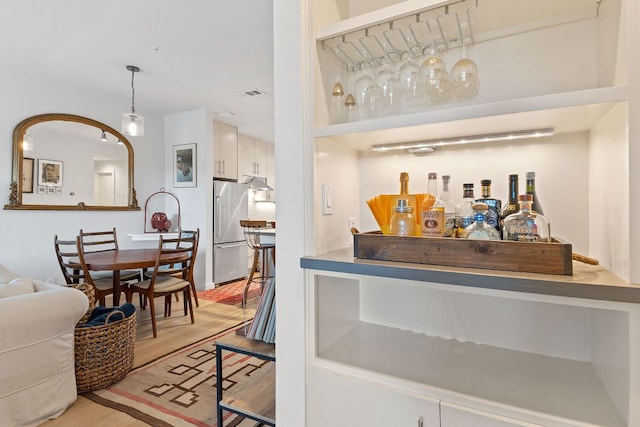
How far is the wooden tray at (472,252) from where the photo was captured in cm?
77

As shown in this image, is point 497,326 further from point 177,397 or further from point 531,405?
point 177,397

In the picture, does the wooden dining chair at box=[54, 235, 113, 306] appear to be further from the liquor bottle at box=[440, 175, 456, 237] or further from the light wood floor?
the liquor bottle at box=[440, 175, 456, 237]

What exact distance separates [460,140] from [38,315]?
7.19ft

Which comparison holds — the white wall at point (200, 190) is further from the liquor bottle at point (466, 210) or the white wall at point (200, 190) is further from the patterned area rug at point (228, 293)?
the liquor bottle at point (466, 210)

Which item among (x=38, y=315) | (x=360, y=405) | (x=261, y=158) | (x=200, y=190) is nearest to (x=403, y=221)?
(x=360, y=405)

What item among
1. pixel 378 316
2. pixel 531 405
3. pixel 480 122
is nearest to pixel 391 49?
pixel 480 122

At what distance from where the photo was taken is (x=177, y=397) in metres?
2.03

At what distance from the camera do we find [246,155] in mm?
6031

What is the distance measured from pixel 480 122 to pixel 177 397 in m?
2.24

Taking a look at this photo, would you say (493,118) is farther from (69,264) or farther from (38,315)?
(69,264)

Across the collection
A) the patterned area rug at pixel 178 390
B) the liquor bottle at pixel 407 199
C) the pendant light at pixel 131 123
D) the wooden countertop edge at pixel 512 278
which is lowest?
the patterned area rug at pixel 178 390

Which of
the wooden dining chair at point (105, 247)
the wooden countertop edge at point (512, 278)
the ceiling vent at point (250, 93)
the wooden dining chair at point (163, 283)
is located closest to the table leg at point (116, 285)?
the wooden dining chair at point (163, 283)

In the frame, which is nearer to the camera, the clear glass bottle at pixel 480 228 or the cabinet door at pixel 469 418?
the cabinet door at pixel 469 418

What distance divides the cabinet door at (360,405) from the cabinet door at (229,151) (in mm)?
4328
